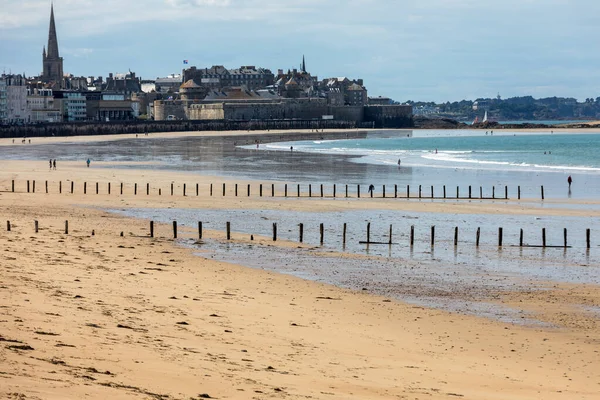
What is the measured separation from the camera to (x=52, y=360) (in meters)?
11.4

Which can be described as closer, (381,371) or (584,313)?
(381,371)

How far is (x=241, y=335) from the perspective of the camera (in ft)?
49.3

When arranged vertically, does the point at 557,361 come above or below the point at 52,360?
below

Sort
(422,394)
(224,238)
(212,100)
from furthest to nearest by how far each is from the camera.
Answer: (212,100), (224,238), (422,394)

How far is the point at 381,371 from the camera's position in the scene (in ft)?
44.1

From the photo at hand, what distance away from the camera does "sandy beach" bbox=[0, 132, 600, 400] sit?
37.7ft

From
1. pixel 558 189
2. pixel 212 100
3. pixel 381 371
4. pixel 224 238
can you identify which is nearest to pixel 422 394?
pixel 381 371

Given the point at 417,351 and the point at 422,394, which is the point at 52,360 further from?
the point at 417,351

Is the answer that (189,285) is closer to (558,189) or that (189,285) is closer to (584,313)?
(584,313)

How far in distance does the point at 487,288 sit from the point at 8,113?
161682 millimetres

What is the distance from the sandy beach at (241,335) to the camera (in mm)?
11500

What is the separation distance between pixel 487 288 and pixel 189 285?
272 inches

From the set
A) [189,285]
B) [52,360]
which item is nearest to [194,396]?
[52,360]

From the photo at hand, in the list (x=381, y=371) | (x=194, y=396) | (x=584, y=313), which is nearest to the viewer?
(x=194, y=396)
